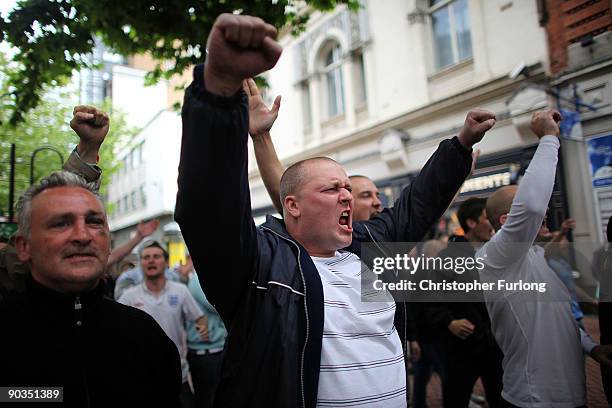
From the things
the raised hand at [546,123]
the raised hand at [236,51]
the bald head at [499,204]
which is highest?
the raised hand at [546,123]

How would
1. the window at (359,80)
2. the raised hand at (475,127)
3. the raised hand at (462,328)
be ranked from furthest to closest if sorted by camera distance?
the window at (359,80), the raised hand at (462,328), the raised hand at (475,127)

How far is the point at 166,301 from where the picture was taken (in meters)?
3.84

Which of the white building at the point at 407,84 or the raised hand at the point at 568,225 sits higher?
the white building at the point at 407,84

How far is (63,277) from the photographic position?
1.38 metres

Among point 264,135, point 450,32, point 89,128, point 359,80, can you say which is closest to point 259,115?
point 264,135

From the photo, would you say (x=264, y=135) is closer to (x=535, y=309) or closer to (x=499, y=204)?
(x=499, y=204)

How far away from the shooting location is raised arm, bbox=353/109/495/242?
1.87 metres

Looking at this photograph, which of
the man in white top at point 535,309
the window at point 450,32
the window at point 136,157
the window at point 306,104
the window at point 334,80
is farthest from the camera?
the window at point 136,157

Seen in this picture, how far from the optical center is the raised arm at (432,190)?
187 centimetres

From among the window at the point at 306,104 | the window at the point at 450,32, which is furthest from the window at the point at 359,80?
the window at the point at 450,32

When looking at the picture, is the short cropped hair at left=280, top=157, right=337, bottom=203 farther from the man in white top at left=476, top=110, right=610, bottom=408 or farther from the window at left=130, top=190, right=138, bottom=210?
the window at left=130, top=190, right=138, bottom=210

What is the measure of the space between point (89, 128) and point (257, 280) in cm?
117

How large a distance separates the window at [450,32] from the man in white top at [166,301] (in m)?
8.25

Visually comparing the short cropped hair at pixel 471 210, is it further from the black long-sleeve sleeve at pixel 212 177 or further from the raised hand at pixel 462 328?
the black long-sleeve sleeve at pixel 212 177
